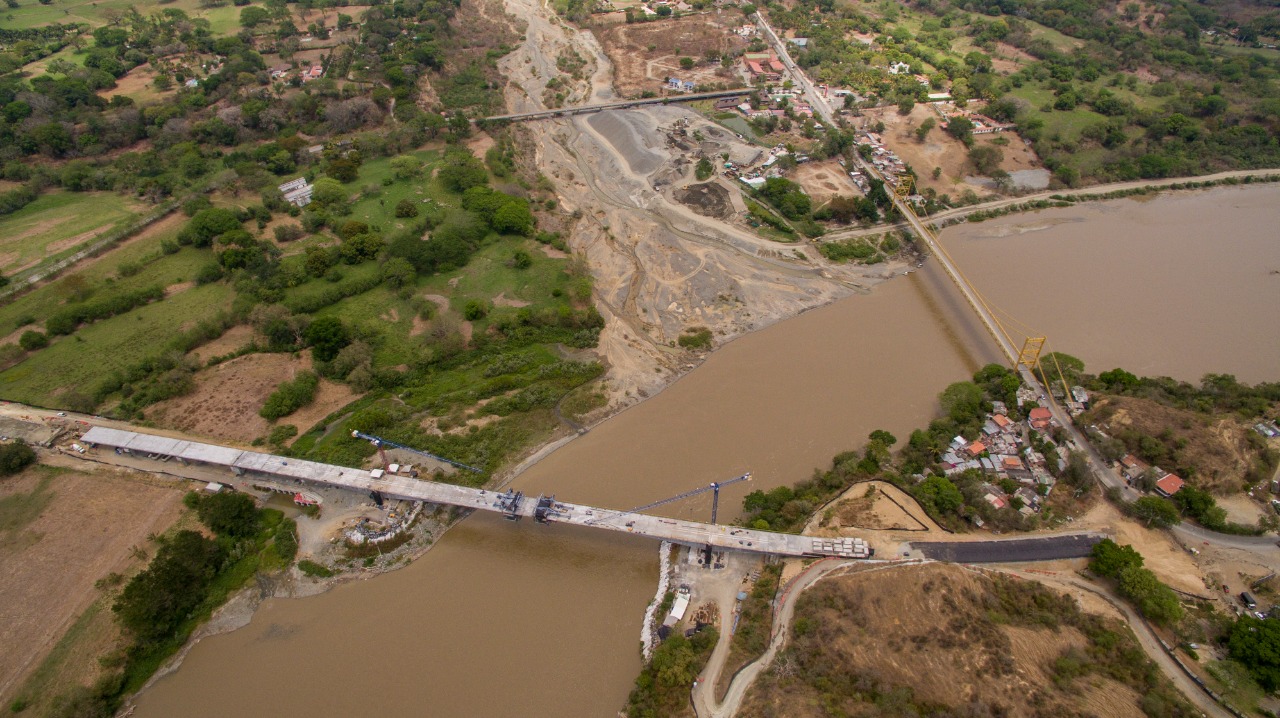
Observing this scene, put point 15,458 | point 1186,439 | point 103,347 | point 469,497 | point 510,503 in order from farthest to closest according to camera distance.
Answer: point 103,347, point 15,458, point 1186,439, point 469,497, point 510,503

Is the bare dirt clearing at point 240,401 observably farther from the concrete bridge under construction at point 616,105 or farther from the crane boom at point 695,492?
the concrete bridge under construction at point 616,105

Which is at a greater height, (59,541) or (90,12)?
(90,12)

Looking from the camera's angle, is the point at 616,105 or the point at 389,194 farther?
the point at 616,105

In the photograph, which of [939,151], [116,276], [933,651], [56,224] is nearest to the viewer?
[933,651]

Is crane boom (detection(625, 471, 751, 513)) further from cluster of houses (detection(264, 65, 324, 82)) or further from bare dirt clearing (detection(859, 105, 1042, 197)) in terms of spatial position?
cluster of houses (detection(264, 65, 324, 82))

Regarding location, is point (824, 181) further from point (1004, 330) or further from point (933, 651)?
point (933, 651)

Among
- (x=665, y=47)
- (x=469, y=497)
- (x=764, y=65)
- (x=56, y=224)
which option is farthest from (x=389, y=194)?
(x=764, y=65)

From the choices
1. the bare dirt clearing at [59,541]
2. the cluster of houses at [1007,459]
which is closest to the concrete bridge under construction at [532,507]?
the bare dirt clearing at [59,541]

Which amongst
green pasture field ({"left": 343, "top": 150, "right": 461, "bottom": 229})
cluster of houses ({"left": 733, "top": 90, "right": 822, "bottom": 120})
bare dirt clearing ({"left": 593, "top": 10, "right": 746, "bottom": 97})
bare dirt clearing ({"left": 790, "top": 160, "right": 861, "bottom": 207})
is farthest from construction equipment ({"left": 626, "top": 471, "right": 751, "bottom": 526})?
bare dirt clearing ({"left": 593, "top": 10, "right": 746, "bottom": 97})
